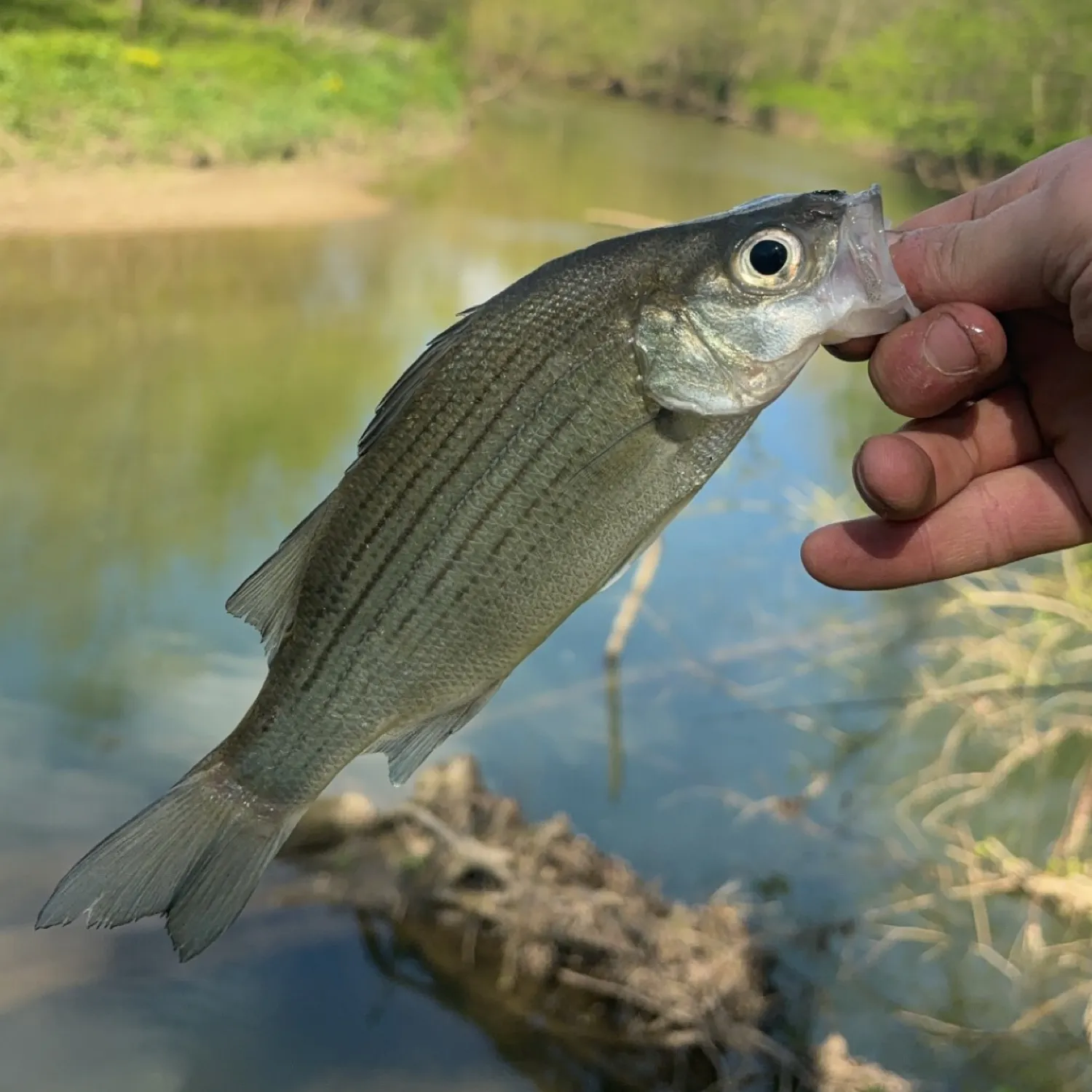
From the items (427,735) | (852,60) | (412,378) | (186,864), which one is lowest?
(186,864)

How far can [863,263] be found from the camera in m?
1.22

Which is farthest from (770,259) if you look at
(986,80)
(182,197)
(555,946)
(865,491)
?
(986,80)

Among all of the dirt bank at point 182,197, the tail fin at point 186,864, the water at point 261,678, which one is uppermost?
the tail fin at point 186,864

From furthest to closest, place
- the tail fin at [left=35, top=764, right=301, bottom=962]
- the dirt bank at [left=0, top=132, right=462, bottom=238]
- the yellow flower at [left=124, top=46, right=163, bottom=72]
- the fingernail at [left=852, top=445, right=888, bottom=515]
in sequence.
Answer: the yellow flower at [left=124, top=46, right=163, bottom=72]
the dirt bank at [left=0, top=132, right=462, bottom=238]
the fingernail at [left=852, top=445, right=888, bottom=515]
the tail fin at [left=35, top=764, right=301, bottom=962]

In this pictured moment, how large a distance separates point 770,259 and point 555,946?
2.32 m

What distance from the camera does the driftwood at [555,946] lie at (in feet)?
9.21

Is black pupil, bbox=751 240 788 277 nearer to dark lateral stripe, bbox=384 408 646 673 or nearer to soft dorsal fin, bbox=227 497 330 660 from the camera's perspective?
dark lateral stripe, bbox=384 408 646 673

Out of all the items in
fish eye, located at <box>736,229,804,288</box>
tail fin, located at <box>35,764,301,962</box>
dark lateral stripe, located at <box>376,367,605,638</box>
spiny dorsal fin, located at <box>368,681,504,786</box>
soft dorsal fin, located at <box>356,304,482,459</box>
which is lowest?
tail fin, located at <box>35,764,301,962</box>

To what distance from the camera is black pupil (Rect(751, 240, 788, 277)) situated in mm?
1215

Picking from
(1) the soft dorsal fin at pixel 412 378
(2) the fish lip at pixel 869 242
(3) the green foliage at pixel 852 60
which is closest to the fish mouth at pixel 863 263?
(2) the fish lip at pixel 869 242

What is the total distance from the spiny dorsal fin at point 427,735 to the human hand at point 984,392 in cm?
64

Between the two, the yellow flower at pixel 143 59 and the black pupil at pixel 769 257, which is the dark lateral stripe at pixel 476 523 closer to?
the black pupil at pixel 769 257

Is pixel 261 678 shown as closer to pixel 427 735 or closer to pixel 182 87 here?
pixel 427 735

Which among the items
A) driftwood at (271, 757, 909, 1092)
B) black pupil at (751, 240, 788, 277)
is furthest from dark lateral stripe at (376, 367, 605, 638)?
driftwood at (271, 757, 909, 1092)
